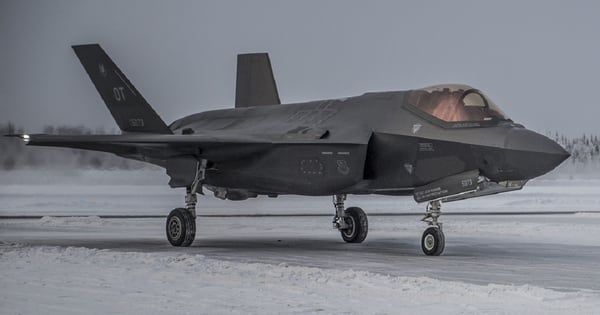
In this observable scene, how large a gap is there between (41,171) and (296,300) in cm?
1911

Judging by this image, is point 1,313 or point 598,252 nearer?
point 1,313

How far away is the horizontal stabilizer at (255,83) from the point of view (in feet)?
78.4

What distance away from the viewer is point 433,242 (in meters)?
16.0

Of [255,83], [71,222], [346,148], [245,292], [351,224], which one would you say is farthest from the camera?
[71,222]

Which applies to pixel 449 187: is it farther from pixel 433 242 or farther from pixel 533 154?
pixel 533 154

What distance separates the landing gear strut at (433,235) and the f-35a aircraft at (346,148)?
17mm

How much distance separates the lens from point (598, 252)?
1677 centimetres

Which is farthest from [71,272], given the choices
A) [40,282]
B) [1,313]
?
[1,313]

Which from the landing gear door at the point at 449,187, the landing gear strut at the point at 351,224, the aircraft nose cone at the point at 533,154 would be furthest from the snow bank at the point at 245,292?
the landing gear strut at the point at 351,224

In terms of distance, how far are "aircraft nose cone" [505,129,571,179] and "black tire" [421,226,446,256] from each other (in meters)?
1.76

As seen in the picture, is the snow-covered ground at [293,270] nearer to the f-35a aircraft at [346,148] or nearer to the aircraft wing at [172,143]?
the f-35a aircraft at [346,148]

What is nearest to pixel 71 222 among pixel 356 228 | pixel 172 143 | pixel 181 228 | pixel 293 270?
pixel 181 228

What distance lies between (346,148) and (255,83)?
25.5 ft

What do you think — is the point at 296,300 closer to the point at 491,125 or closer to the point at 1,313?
the point at 1,313
